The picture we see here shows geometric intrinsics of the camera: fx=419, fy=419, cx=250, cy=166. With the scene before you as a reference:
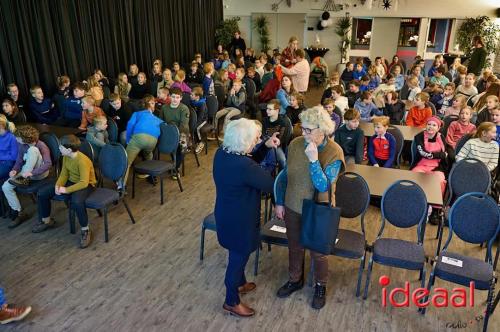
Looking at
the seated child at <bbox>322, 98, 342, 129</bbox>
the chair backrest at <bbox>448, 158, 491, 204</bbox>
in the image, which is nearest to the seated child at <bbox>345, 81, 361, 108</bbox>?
the seated child at <bbox>322, 98, 342, 129</bbox>

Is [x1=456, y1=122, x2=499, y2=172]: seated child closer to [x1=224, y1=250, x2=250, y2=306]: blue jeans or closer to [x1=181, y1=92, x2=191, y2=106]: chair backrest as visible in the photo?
[x1=224, y1=250, x2=250, y2=306]: blue jeans

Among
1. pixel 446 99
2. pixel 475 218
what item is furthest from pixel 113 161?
pixel 446 99

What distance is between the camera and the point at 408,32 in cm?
1439

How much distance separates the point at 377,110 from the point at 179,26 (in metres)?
7.91

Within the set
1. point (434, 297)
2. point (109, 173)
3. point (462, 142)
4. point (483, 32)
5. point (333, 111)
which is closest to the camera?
point (434, 297)

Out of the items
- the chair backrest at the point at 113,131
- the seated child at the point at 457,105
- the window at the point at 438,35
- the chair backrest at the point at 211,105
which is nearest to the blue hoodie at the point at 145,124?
the chair backrest at the point at 113,131

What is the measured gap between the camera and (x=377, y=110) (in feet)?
22.2

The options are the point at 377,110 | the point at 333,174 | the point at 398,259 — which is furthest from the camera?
the point at 377,110

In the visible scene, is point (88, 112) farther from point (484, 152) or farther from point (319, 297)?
point (484, 152)

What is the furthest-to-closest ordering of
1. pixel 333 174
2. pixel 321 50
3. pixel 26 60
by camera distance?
pixel 321 50 < pixel 26 60 < pixel 333 174

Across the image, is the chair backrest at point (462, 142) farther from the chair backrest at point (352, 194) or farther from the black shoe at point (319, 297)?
the black shoe at point (319, 297)

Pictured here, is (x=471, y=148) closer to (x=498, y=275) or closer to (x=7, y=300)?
(x=498, y=275)

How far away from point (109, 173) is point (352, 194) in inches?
109

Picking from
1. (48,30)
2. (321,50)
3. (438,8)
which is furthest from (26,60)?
(438,8)
